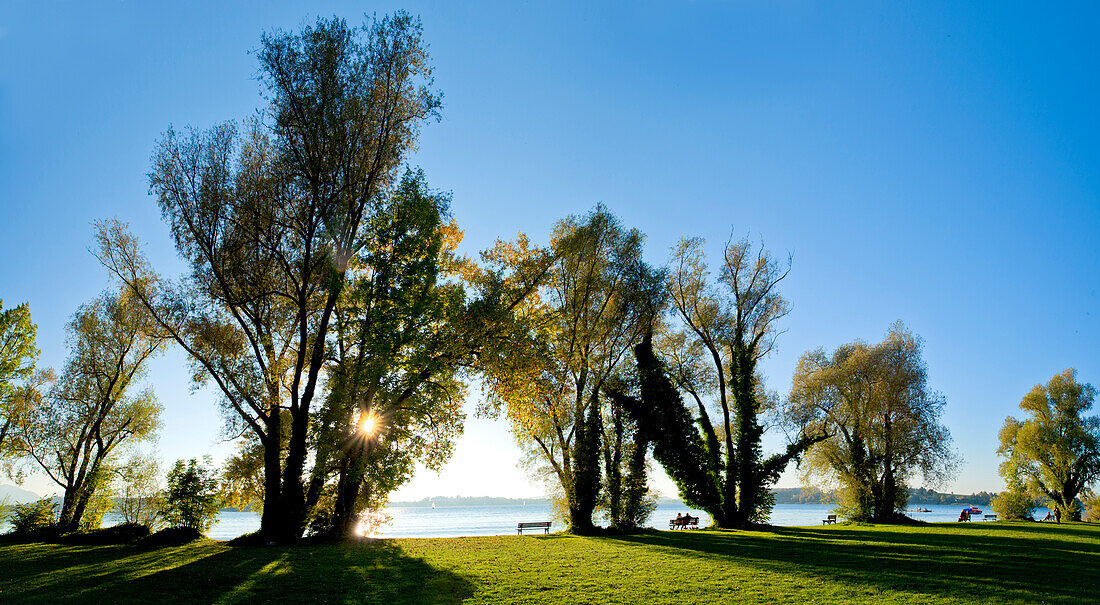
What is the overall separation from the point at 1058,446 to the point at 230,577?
6010 centimetres

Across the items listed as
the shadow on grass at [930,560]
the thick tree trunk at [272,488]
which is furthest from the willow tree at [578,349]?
the thick tree trunk at [272,488]

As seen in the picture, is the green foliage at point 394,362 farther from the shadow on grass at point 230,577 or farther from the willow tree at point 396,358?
the shadow on grass at point 230,577

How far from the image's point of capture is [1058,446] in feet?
150

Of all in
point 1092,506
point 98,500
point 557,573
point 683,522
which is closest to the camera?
point 557,573

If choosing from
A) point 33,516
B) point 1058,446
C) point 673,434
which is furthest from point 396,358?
point 1058,446

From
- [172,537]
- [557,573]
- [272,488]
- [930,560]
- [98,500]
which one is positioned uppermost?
[272,488]

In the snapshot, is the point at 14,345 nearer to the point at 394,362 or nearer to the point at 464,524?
the point at 394,362

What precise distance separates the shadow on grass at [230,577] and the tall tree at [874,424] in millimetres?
32493

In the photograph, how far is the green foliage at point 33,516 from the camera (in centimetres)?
2700

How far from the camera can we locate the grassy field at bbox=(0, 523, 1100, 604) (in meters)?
10.9

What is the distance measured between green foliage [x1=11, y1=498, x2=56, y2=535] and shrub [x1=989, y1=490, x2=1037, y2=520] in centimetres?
6805

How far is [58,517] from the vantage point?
1168 inches

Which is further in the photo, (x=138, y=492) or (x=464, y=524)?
(x=464, y=524)

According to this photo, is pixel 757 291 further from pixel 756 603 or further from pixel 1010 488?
pixel 1010 488
